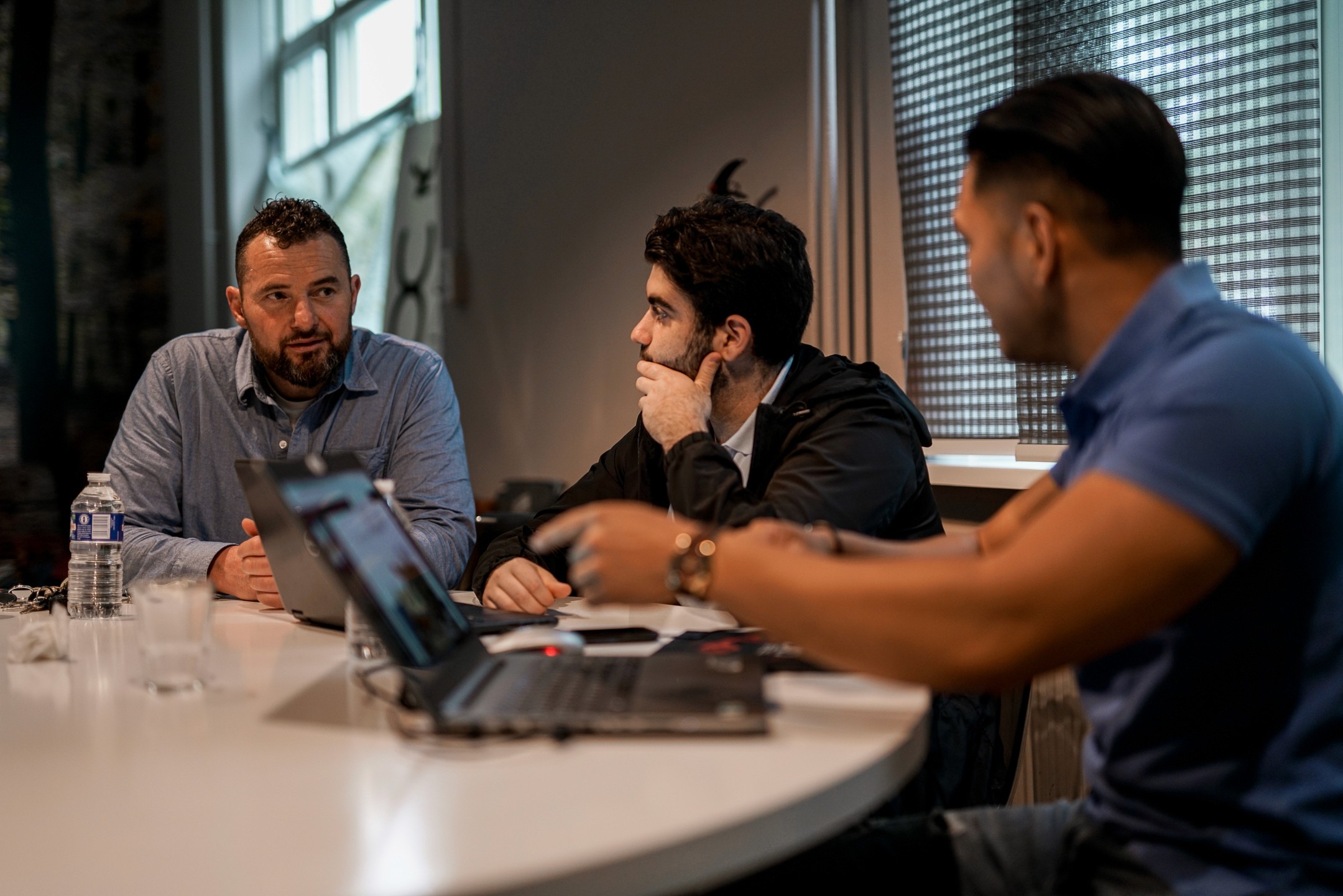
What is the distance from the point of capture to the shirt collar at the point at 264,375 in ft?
7.22

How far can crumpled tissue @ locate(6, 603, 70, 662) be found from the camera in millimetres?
1304

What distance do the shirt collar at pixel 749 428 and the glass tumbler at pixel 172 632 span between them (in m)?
0.97

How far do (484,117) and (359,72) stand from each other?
1.68 metres

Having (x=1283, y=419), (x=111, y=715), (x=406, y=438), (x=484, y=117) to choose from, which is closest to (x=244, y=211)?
(x=484, y=117)

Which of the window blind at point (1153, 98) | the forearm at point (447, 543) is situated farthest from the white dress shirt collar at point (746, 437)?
the window blind at point (1153, 98)

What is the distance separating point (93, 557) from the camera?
5.42ft

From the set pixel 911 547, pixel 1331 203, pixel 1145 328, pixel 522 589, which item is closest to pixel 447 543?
pixel 522 589

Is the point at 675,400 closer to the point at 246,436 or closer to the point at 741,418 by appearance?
the point at 741,418

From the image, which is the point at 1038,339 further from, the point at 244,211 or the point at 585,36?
the point at 244,211

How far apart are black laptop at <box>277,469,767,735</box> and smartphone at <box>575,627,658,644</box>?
0.57ft

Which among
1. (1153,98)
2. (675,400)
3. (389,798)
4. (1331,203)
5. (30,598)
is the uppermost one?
(1153,98)

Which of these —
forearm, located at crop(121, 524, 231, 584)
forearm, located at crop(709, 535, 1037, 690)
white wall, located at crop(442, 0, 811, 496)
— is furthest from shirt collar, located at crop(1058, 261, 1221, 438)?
white wall, located at crop(442, 0, 811, 496)

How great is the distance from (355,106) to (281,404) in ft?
13.3

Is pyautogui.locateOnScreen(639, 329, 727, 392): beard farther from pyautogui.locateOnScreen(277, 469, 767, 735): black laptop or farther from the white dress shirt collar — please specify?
pyautogui.locateOnScreen(277, 469, 767, 735): black laptop
